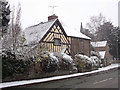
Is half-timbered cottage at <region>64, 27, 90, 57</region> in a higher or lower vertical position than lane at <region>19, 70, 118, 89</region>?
higher

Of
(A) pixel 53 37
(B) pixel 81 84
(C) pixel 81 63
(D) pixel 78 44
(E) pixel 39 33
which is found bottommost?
(B) pixel 81 84

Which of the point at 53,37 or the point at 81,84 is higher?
the point at 53,37

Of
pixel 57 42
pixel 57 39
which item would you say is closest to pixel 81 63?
pixel 57 42

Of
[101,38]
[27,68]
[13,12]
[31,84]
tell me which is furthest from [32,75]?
[101,38]

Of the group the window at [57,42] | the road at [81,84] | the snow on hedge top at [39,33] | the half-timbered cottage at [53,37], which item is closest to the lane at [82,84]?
the road at [81,84]

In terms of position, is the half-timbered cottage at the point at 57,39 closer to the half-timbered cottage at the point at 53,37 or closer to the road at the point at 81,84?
the half-timbered cottage at the point at 53,37

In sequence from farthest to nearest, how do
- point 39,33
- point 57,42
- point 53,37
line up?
point 57,42, point 39,33, point 53,37

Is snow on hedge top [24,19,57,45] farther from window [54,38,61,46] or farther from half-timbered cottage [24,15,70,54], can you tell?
window [54,38,61,46]

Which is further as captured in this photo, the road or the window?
the window

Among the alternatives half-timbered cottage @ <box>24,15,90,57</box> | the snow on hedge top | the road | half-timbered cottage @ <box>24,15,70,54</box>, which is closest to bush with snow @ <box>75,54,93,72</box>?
half-timbered cottage @ <box>24,15,90,57</box>

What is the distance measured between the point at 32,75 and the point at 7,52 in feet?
9.43

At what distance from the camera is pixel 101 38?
5075 centimetres

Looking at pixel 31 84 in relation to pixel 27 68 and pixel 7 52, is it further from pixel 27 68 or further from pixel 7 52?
pixel 7 52

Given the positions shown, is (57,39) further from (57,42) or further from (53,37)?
(53,37)
